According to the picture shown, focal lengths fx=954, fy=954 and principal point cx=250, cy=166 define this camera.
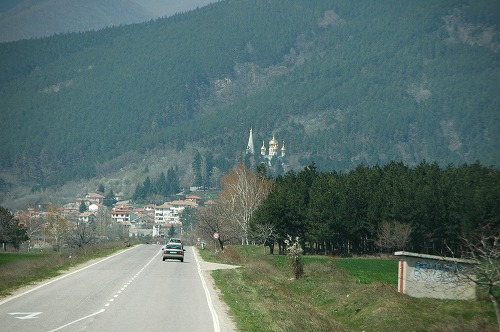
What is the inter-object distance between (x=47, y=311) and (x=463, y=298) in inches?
600

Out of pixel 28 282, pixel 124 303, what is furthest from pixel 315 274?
pixel 124 303

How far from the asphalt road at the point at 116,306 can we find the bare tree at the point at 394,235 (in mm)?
44847

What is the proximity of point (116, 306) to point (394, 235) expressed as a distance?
205ft

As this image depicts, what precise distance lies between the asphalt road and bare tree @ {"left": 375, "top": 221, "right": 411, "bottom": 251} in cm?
4485

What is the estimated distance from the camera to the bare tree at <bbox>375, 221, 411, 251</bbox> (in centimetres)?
8944

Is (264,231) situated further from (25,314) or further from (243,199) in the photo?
(25,314)

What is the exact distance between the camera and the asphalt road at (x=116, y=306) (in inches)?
1021

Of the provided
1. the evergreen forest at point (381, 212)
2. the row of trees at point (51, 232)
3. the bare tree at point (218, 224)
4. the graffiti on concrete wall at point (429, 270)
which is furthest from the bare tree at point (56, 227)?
the graffiti on concrete wall at point (429, 270)

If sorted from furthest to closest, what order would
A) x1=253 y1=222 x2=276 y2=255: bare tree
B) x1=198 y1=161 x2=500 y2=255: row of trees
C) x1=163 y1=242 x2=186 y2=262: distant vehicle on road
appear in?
x1=253 y1=222 x2=276 y2=255: bare tree < x1=198 y1=161 x2=500 y2=255: row of trees < x1=163 y1=242 x2=186 y2=262: distant vehicle on road

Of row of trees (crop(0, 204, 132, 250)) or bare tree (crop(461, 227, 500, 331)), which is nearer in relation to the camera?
bare tree (crop(461, 227, 500, 331))

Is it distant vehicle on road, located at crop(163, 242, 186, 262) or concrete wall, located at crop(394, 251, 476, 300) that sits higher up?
distant vehicle on road, located at crop(163, 242, 186, 262)

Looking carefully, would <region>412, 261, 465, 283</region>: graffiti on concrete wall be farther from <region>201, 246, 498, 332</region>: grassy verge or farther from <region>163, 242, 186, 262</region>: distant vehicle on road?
<region>163, 242, 186, 262</region>: distant vehicle on road

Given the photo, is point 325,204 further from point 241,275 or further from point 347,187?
point 241,275

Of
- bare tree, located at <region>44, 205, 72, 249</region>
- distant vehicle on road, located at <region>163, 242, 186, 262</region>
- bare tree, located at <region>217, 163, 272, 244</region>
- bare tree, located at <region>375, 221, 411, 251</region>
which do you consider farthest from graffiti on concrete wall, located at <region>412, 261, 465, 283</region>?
bare tree, located at <region>44, 205, 72, 249</region>
